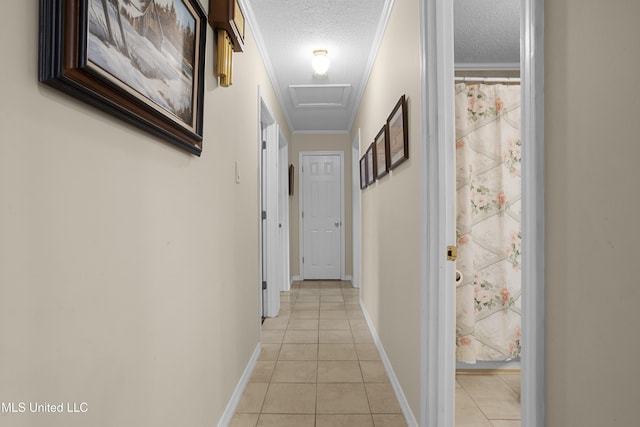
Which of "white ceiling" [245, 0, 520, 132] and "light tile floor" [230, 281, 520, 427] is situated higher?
"white ceiling" [245, 0, 520, 132]

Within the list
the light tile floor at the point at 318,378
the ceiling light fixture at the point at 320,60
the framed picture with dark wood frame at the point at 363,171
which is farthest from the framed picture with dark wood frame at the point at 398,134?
the light tile floor at the point at 318,378

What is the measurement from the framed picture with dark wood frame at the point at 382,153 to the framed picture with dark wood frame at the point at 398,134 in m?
0.09

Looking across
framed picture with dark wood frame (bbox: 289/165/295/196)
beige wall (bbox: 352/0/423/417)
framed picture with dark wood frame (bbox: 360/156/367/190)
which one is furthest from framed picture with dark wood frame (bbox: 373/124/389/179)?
framed picture with dark wood frame (bbox: 289/165/295/196)

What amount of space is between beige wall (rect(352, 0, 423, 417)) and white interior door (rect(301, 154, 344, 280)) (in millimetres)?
2409

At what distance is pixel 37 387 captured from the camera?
2.09ft

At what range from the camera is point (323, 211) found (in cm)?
555

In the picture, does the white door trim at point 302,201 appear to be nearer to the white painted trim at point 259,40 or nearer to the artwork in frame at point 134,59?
the white painted trim at point 259,40

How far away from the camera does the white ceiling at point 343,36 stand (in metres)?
2.29

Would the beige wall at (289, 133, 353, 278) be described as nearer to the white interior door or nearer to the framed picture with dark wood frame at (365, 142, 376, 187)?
the white interior door
